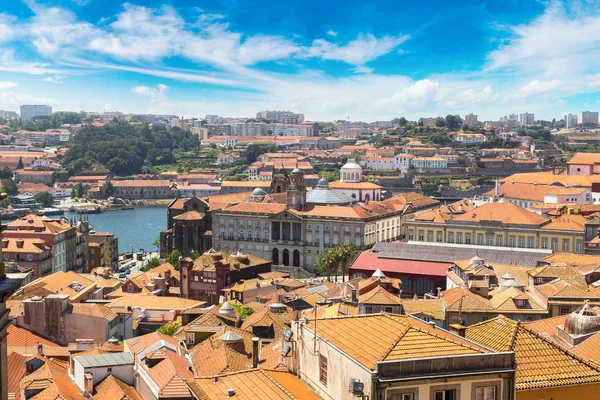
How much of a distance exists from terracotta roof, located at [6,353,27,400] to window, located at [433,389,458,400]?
381 inches

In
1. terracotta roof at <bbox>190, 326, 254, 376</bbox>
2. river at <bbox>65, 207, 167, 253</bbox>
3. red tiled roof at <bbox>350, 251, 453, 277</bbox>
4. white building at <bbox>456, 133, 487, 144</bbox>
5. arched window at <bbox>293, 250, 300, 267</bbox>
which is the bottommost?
river at <bbox>65, 207, 167, 253</bbox>

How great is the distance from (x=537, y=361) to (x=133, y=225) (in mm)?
90739

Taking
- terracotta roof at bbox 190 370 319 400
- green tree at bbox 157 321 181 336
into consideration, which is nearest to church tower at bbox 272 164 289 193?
green tree at bbox 157 321 181 336

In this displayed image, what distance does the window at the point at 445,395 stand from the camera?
8.53 metres

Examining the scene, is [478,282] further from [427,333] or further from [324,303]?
[427,333]

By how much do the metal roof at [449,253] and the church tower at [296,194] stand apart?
1554cm

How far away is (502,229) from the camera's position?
4606cm

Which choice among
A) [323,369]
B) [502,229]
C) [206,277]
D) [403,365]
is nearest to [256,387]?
[323,369]

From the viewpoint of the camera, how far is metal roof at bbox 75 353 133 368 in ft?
50.5

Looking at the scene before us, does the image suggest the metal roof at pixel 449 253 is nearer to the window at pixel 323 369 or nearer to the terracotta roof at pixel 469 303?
the terracotta roof at pixel 469 303

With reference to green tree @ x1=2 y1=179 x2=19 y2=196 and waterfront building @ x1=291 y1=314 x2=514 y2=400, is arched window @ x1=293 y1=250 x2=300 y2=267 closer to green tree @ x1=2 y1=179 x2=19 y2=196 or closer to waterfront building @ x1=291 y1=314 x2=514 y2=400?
waterfront building @ x1=291 y1=314 x2=514 y2=400

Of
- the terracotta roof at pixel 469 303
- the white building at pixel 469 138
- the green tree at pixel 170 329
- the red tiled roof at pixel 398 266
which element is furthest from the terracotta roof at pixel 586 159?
the green tree at pixel 170 329

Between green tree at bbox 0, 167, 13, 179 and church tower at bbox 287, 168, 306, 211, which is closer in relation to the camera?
church tower at bbox 287, 168, 306, 211

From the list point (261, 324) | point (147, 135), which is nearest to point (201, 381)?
point (261, 324)
